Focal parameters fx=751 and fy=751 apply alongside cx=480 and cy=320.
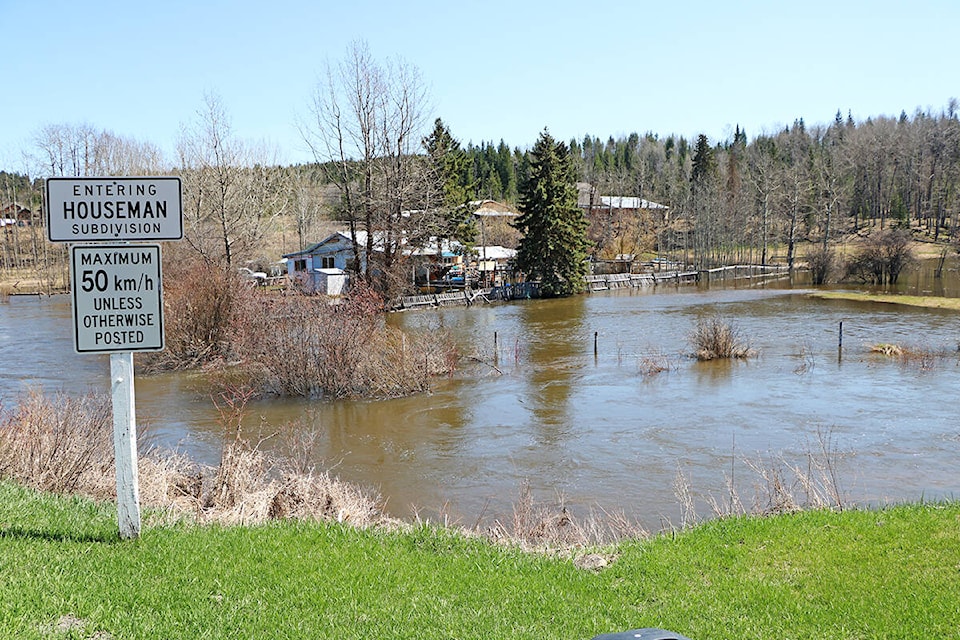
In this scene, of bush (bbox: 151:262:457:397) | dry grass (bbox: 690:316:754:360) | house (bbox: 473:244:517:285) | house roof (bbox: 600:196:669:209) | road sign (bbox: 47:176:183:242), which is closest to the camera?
road sign (bbox: 47:176:183:242)

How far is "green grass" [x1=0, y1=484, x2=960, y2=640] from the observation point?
483 centimetres

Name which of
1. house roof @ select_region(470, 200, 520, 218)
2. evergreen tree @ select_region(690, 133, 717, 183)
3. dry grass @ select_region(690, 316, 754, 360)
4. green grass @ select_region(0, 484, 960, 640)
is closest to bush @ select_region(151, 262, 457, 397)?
dry grass @ select_region(690, 316, 754, 360)

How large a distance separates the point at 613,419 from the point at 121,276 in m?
13.4

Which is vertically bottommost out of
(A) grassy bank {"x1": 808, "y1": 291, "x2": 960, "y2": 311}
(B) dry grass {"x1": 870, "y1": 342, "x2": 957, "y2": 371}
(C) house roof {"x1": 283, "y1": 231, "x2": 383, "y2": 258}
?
(B) dry grass {"x1": 870, "y1": 342, "x2": 957, "y2": 371}

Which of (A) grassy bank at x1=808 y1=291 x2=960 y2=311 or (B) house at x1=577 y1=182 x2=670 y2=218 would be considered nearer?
(A) grassy bank at x1=808 y1=291 x2=960 y2=311

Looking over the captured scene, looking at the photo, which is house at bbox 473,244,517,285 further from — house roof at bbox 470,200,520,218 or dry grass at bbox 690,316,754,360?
dry grass at bbox 690,316,754,360

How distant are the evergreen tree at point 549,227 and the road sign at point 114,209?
152ft

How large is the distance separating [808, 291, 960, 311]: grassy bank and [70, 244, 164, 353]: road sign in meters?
42.5

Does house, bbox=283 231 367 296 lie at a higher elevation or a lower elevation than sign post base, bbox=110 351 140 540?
higher

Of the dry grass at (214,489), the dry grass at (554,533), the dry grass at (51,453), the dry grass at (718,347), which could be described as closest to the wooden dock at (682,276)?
the dry grass at (718,347)

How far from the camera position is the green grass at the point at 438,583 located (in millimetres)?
4828

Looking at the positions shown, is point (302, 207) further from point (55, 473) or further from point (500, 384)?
point (55, 473)

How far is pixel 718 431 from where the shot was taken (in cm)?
1638

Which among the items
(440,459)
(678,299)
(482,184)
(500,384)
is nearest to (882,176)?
(482,184)
